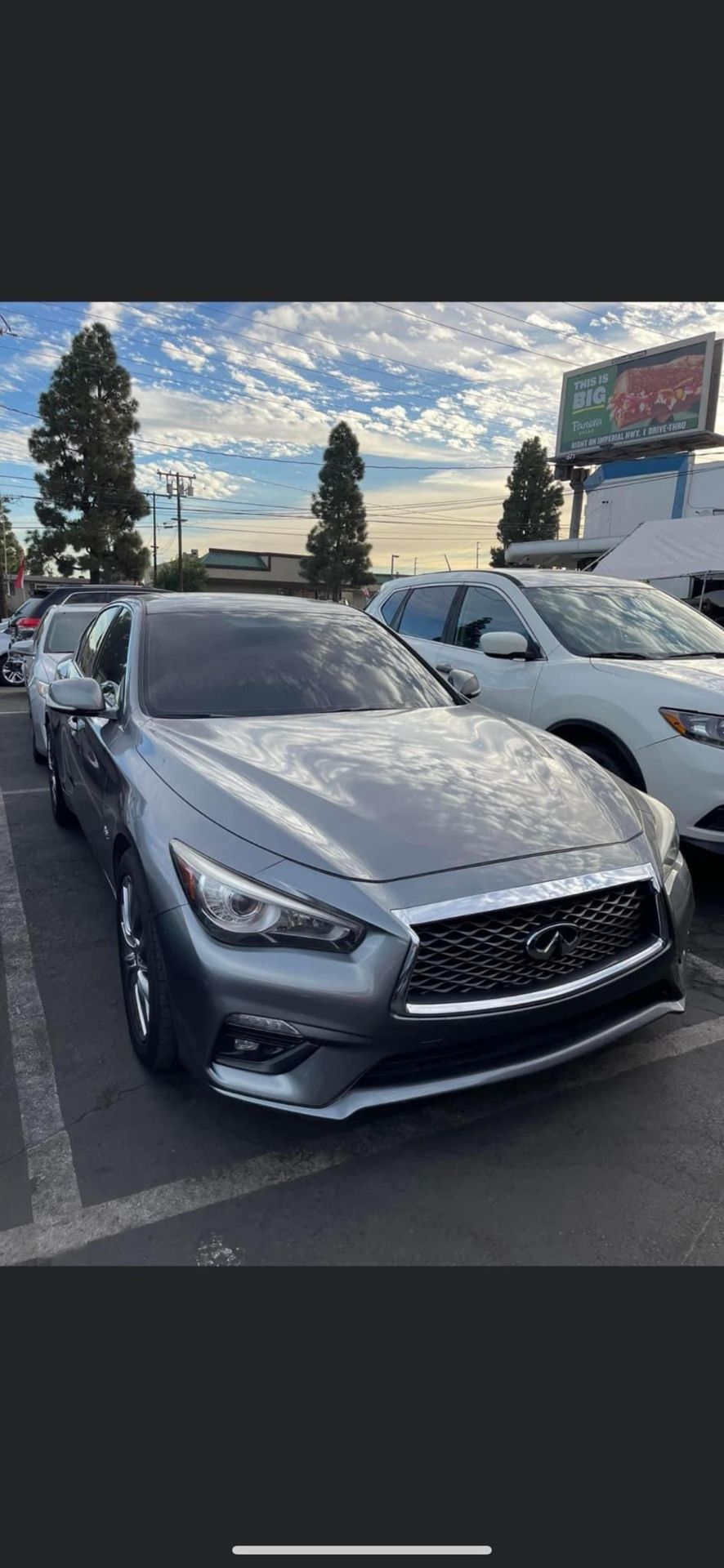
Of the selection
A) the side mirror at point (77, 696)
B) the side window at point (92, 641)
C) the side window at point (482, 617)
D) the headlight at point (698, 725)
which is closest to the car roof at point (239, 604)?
the side window at point (92, 641)

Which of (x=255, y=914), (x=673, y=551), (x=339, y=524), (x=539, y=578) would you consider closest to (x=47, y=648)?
(x=539, y=578)

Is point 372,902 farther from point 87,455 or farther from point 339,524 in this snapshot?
point 339,524

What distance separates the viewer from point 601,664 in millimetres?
4539

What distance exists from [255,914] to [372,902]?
1.01 ft

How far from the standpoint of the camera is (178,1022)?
2217mm

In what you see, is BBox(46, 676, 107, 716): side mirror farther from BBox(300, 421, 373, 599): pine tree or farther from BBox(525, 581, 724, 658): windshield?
BBox(300, 421, 373, 599): pine tree

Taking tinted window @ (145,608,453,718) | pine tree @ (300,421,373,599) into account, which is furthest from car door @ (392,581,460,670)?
pine tree @ (300,421,373,599)

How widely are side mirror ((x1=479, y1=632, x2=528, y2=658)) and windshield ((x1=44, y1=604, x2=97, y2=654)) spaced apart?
4.27 meters

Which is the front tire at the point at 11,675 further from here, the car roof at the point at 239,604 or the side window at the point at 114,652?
the car roof at the point at 239,604

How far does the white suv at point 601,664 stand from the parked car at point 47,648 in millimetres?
3130

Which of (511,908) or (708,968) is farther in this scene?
(708,968)

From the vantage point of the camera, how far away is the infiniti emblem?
211cm

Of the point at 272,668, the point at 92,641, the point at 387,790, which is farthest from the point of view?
the point at 92,641

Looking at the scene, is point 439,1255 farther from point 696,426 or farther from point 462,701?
point 696,426
